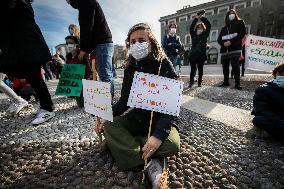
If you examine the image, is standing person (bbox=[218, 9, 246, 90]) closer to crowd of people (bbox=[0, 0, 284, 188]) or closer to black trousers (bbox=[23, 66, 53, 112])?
crowd of people (bbox=[0, 0, 284, 188])

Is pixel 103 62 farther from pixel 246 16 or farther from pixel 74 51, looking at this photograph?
pixel 246 16

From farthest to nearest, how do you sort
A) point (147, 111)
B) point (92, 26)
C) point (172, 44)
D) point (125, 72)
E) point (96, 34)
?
point (172, 44)
point (96, 34)
point (92, 26)
point (125, 72)
point (147, 111)

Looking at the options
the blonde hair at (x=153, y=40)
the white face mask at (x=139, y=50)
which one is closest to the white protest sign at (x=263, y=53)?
the blonde hair at (x=153, y=40)

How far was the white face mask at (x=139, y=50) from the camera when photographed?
2.02m

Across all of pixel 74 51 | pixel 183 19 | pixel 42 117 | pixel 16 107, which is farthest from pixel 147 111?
pixel 183 19

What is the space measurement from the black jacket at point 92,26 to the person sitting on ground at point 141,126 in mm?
1020

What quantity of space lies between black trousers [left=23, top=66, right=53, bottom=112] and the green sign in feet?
1.87

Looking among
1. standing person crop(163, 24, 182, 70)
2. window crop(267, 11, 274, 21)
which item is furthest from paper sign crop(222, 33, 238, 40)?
window crop(267, 11, 274, 21)

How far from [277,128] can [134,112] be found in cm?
146

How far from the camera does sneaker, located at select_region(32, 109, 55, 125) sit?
2.97 meters

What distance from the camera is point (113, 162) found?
188 centimetres

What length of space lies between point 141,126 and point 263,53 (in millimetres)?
6058

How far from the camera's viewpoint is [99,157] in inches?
78.3

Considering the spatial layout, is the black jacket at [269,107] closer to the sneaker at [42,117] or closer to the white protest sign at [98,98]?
the white protest sign at [98,98]
